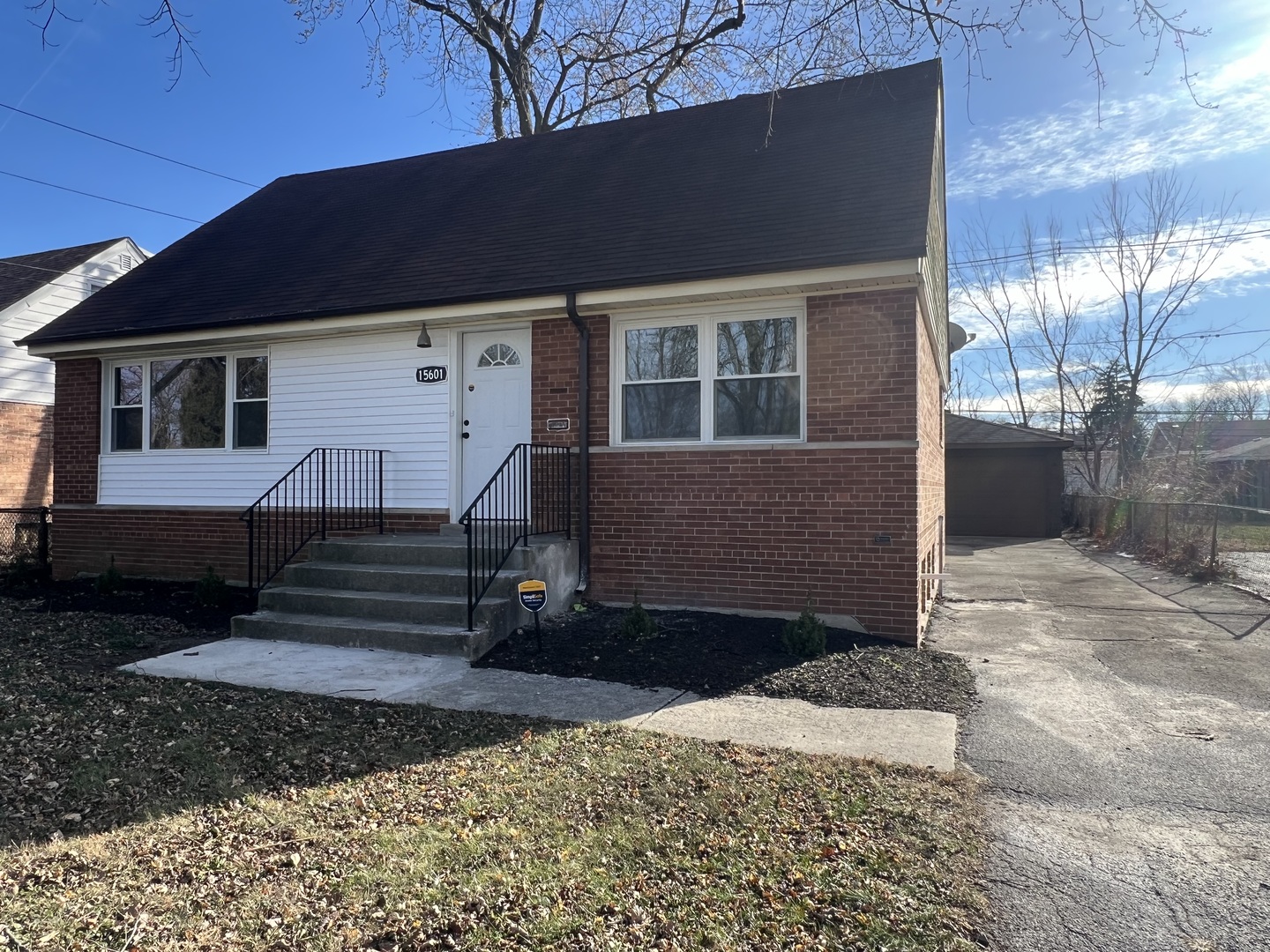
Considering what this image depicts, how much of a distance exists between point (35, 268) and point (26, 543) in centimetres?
1280

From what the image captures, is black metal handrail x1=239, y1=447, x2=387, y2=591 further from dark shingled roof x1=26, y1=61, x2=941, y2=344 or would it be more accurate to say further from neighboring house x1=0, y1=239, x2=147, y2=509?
neighboring house x1=0, y1=239, x2=147, y2=509

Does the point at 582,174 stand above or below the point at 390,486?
above

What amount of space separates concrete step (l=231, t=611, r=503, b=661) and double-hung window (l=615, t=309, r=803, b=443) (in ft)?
8.72

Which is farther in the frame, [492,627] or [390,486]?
[390,486]

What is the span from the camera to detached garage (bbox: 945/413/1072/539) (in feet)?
72.5

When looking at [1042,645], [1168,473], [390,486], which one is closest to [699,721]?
[1042,645]

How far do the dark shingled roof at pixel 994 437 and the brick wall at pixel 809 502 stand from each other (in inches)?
585

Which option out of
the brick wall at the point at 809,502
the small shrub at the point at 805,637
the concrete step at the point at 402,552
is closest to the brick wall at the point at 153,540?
the concrete step at the point at 402,552

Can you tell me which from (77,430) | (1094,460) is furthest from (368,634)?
(1094,460)

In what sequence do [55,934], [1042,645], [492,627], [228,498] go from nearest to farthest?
[55,934], [492,627], [1042,645], [228,498]

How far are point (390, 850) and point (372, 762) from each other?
1.12 m

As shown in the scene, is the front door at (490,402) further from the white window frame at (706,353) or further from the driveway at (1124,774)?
the driveway at (1124,774)

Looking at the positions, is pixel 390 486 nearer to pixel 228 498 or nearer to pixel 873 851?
pixel 228 498

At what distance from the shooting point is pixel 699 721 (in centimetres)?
512
